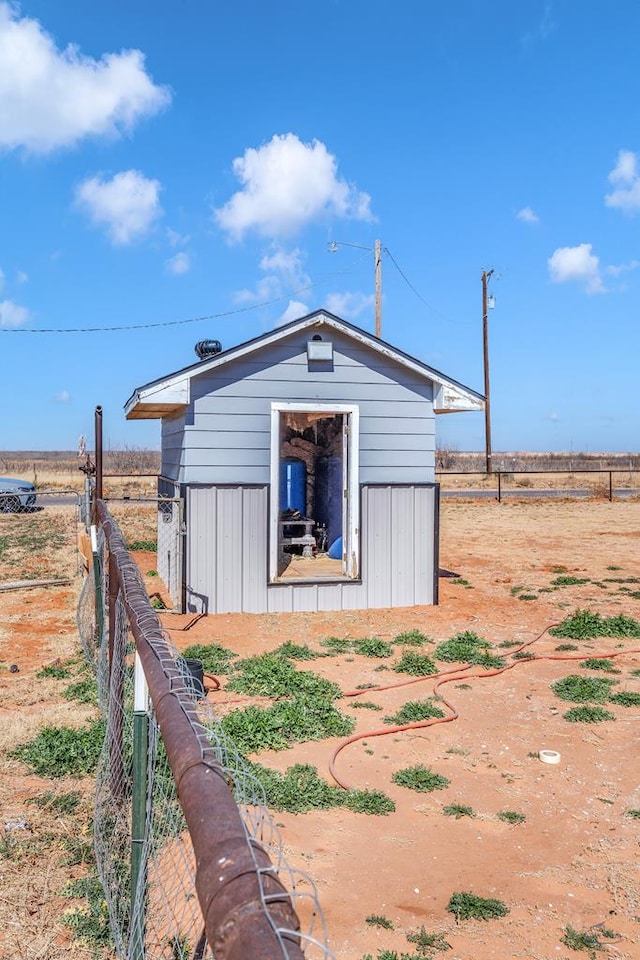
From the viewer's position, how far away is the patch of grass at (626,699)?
21.4 feet

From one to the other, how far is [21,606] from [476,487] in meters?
34.2

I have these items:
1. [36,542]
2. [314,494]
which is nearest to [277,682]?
[314,494]

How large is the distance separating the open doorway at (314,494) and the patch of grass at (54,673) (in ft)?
11.1

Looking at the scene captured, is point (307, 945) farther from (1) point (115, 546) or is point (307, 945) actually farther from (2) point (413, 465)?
(2) point (413, 465)

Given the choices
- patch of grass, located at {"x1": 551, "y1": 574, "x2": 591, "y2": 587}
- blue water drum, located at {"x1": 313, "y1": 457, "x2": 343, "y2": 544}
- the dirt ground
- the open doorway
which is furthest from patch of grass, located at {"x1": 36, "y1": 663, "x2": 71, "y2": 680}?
patch of grass, located at {"x1": 551, "y1": 574, "x2": 591, "y2": 587}

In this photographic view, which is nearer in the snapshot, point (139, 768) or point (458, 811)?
point (139, 768)

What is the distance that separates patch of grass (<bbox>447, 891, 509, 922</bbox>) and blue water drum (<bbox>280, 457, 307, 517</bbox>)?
35.2 feet

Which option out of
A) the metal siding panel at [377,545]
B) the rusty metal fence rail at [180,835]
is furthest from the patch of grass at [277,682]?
the metal siding panel at [377,545]

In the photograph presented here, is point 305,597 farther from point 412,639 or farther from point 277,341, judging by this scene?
point 277,341

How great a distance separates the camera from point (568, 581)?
485 inches

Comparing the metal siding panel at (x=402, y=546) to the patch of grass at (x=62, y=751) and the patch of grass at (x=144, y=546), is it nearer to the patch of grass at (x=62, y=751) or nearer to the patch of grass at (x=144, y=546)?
the patch of grass at (x=62, y=751)

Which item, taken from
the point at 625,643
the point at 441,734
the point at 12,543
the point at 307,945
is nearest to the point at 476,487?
the point at 12,543

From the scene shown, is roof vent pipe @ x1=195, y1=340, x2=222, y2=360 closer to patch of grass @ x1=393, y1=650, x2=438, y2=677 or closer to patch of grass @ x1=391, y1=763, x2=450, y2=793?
patch of grass @ x1=393, y1=650, x2=438, y2=677

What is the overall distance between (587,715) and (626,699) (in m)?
0.61
